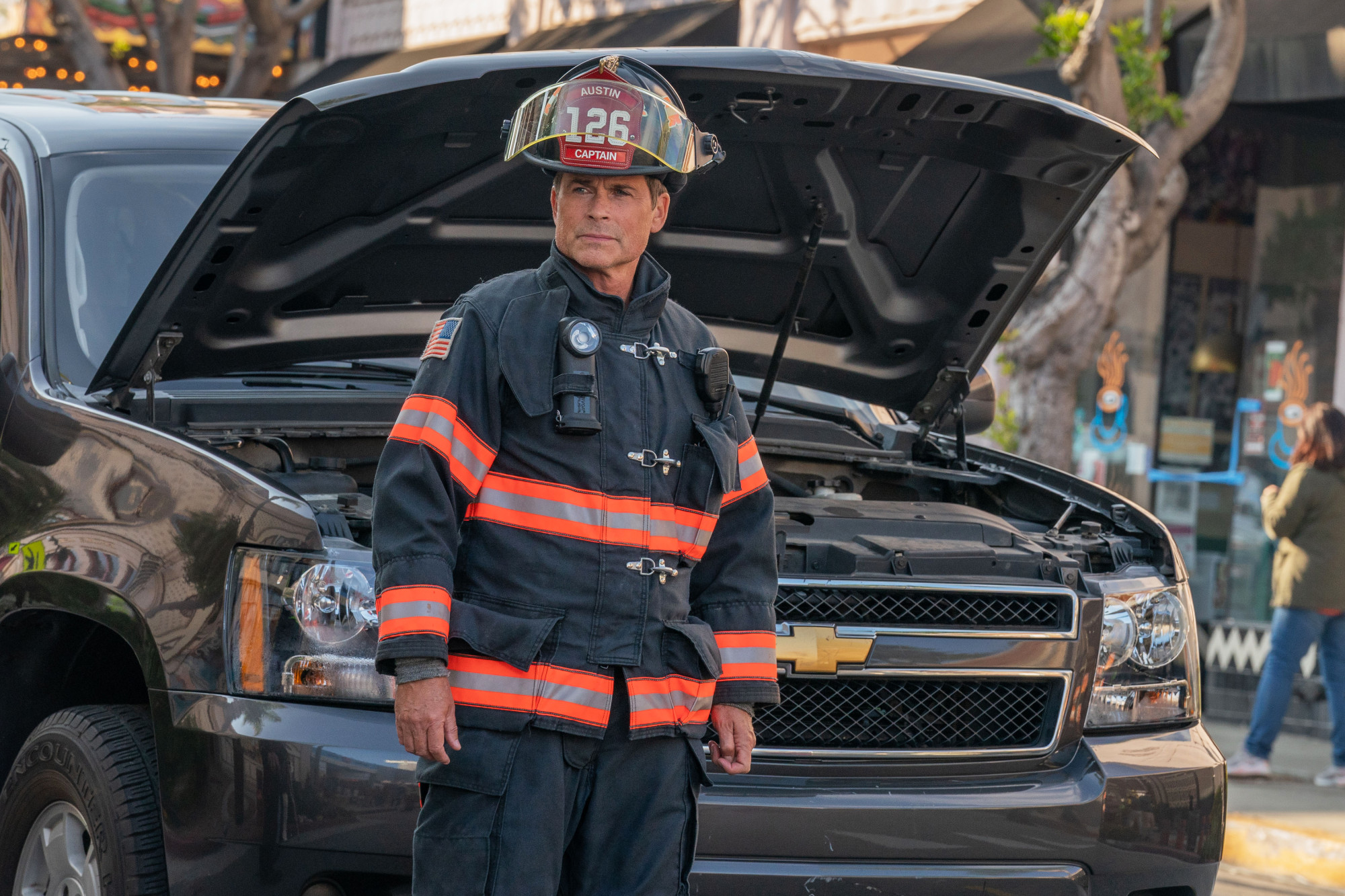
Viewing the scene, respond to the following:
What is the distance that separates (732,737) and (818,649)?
20.9 inches

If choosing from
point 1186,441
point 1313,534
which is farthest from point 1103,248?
point 1186,441

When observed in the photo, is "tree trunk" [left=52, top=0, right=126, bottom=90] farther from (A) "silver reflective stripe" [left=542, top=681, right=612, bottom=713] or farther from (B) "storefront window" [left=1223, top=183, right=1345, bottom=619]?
(A) "silver reflective stripe" [left=542, top=681, right=612, bottom=713]

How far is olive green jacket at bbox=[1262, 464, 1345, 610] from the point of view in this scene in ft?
25.6

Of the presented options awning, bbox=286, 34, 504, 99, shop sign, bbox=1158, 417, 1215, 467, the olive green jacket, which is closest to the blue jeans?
the olive green jacket

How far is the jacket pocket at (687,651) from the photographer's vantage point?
8.73ft

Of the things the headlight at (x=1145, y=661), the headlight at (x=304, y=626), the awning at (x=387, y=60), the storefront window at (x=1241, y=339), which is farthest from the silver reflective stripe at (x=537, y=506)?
the awning at (x=387, y=60)

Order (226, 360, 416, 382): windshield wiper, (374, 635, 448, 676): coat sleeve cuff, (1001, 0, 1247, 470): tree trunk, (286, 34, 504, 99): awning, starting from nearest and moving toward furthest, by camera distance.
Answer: (374, 635, 448, 676): coat sleeve cuff → (226, 360, 416, 382): windshield wiper → (1001, 0, 1247, 470): tree trunk → (286, 34, 504, 99): awning

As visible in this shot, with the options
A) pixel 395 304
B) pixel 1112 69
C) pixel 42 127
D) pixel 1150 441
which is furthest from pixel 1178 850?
pixel 1150 441

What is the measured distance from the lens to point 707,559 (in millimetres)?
2842

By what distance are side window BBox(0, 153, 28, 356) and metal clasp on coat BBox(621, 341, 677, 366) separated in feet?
5.77

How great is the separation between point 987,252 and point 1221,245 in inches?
287

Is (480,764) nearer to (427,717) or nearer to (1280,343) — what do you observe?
(427,717)

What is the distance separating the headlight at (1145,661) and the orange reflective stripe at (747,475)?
1055 millimetres

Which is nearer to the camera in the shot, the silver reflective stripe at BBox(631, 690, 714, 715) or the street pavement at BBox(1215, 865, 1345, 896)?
the silver reflective stripe at BBox(631, 690, 714, 715)
